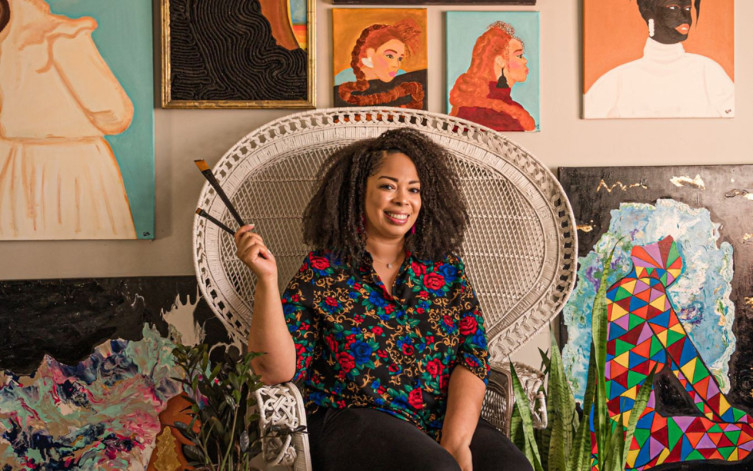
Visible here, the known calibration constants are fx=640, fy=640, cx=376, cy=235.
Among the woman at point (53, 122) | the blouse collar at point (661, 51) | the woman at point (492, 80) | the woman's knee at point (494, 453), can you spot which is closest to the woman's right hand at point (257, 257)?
the woman's knee at point (494, 453)

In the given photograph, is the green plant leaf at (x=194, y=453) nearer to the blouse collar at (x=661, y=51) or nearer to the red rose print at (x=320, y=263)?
the red rose print at (x=320, y=263)

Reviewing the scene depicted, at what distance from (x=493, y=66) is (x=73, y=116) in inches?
59.2

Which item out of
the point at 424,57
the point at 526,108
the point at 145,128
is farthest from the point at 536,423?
the point at 145,128

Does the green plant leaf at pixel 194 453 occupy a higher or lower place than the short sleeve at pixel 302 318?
lower

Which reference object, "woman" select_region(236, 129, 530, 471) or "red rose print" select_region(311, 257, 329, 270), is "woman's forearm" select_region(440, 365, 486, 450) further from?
"red rose print" select_region(311, 257, 329, 270)

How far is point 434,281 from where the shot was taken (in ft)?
6.07

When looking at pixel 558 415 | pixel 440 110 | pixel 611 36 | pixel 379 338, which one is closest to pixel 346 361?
pixel 379 338

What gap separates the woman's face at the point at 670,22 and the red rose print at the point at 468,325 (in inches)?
53.0

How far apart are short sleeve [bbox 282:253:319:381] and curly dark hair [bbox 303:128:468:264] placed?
0.46 feet

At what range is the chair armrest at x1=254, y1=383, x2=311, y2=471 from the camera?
1.54 meters

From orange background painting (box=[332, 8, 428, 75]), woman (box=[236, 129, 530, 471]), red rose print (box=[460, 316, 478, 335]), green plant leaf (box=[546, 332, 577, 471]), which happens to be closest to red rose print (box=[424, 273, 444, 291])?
woman (box=[236, 129, 530, 471])

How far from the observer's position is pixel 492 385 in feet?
6.27

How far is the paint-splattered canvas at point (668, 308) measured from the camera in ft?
7.79

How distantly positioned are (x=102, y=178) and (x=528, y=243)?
150 cm
